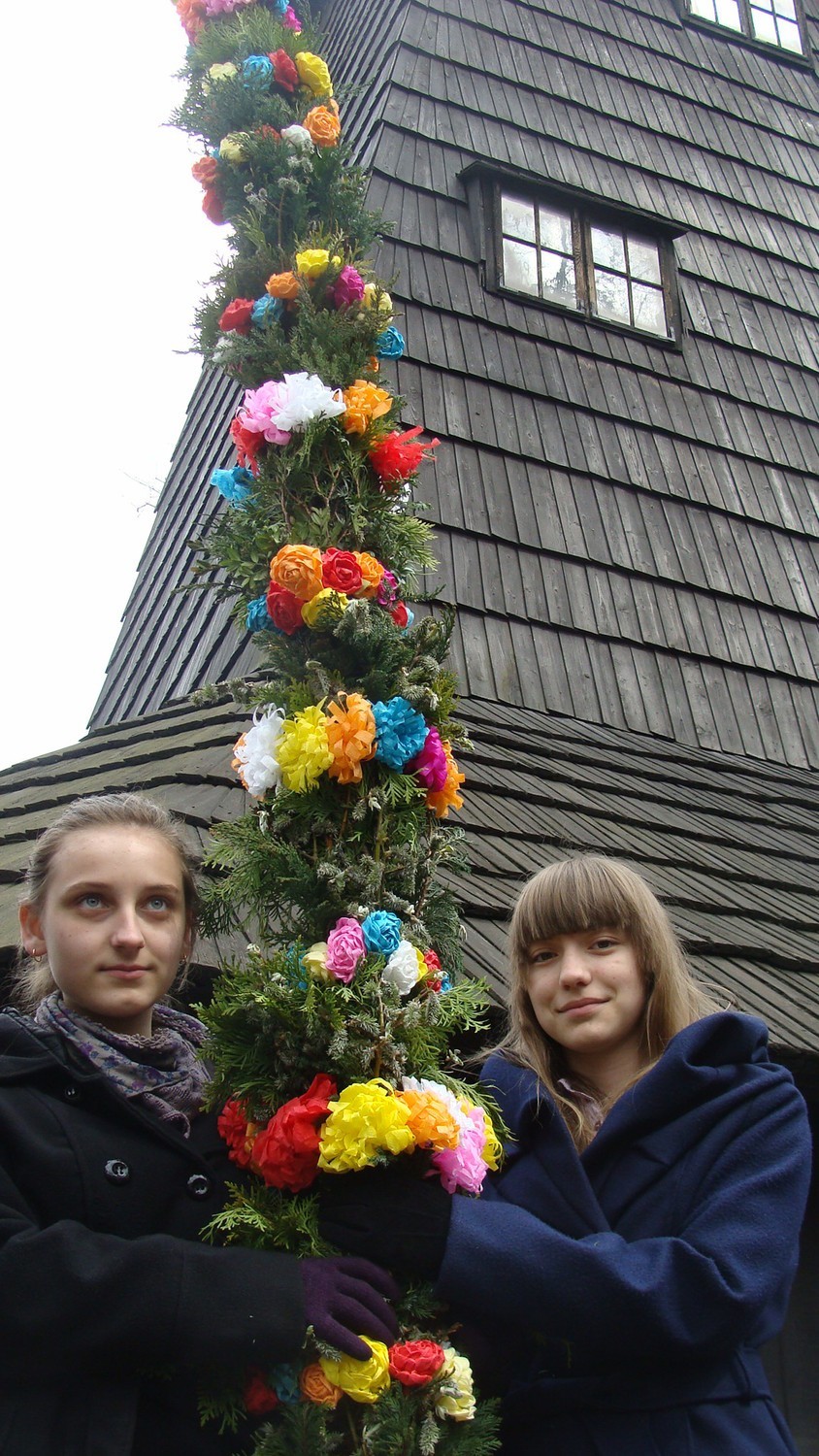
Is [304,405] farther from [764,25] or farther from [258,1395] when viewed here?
[764,25]

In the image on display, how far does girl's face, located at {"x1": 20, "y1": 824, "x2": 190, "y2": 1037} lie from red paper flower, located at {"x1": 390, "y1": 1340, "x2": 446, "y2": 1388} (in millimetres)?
593

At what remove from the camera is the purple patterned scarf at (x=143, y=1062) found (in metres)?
1.76

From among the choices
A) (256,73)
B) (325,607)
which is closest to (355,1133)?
(325,607)

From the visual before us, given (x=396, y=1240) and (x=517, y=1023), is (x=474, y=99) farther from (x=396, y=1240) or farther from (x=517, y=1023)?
(x=396, y=1240)

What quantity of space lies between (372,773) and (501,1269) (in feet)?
2.56

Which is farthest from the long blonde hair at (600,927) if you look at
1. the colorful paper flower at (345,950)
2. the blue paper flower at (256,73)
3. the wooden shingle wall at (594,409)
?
the wooden shingle wall at (594,409)

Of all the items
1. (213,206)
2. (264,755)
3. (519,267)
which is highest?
(519,267)

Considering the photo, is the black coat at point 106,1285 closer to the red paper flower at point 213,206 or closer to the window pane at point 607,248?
the red paper flower at point 213,206

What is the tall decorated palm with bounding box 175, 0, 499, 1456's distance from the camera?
1.67 metres

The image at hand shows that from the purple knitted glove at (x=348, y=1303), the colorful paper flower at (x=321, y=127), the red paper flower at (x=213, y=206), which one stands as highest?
the colorful paper flower at (x=321, y=127)

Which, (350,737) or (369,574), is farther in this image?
(369,574)

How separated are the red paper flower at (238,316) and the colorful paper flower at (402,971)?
1320 mm

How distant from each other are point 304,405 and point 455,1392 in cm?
160

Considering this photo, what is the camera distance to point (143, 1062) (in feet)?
5.99
